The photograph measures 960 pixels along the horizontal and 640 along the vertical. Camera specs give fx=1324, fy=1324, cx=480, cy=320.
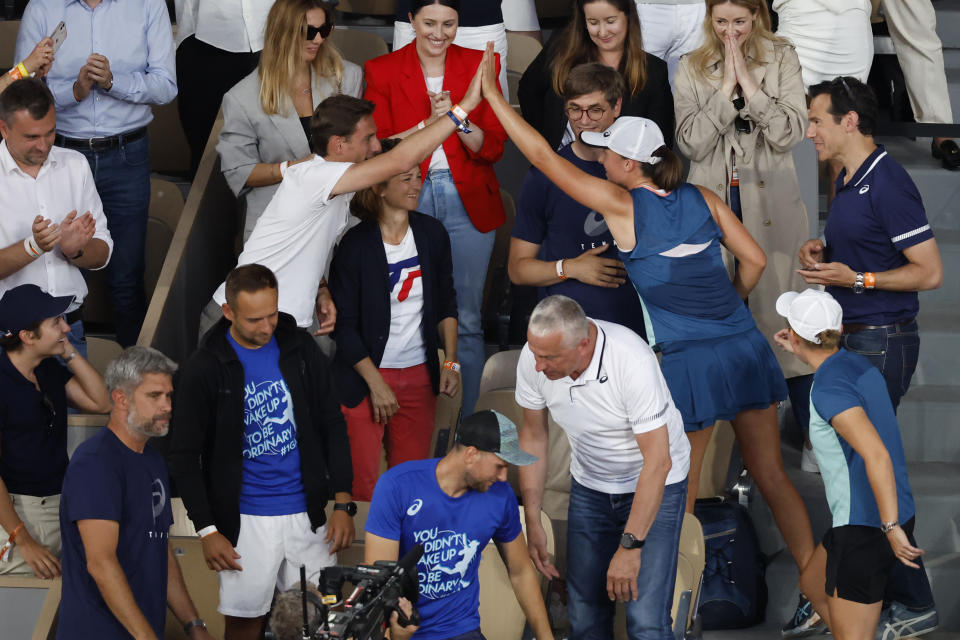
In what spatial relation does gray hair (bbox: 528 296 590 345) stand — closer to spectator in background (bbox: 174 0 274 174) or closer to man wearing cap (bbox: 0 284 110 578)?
man wearing cap (bbox: 0 284 110 578)

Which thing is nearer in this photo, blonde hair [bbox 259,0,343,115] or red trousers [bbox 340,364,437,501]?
red trousers [bbox 340,364,437,501]

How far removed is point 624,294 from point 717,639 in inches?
51.9

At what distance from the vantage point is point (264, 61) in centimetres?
526

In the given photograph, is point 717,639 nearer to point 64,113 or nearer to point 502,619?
point 502,619

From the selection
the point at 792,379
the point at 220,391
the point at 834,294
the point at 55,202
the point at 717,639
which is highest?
the point at 55,202

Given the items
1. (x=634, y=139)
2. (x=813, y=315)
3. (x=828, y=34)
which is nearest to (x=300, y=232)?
(x=634, y=139)

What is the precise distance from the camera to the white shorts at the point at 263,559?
13.8ft

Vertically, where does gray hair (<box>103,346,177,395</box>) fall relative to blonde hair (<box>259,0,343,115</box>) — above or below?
below

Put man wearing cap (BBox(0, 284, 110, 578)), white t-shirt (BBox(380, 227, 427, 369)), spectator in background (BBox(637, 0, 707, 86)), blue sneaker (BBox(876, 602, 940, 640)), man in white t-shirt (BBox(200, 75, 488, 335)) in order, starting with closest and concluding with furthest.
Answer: man wearing cap (BBox(0, 284, 110, 578)), man in white t-shirt (BBox(200, 75, 488, 335)), blue sneaker (BBox(876, 602, 940, 640)), white t-shirt (BBox(380, 227, 427, 369)), spectator in background (BBox(637, 0, 707, 86))

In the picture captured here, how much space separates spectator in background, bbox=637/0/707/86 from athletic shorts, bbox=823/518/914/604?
2.46 meters

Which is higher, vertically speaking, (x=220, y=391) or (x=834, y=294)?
(x=220, y=391)

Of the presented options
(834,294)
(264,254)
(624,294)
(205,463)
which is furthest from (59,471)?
(834,294)

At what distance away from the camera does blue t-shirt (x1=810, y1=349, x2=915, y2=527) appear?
4.08 meters

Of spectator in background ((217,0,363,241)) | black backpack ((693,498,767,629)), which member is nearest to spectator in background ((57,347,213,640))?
spectator in background ((217,0,363,241))
